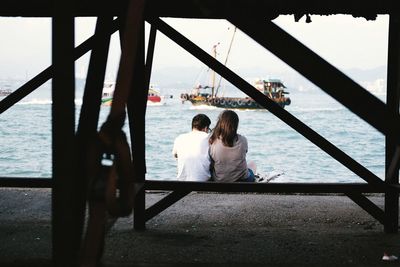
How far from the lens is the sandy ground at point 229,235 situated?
521 centimetres

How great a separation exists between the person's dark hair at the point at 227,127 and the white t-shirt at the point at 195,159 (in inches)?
15.3

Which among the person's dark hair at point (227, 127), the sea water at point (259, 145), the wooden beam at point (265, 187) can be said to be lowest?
the sea water at point (259, 145)

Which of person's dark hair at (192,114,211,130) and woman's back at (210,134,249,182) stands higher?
person's dark hair at (192,114,211,130)

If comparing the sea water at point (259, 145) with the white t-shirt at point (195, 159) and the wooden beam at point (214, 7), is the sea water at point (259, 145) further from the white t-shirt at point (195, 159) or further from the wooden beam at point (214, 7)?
the wooden beam at point (214, 7)

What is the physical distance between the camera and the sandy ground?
521cm

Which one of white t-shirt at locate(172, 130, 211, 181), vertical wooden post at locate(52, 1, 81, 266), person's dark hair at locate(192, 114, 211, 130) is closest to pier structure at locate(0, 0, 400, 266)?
vertical wooden post at locate(52, 1, 81, 266)

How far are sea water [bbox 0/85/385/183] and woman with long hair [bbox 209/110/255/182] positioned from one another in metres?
7.57

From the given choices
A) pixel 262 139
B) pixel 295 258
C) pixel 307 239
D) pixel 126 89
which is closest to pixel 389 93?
pixel 307 239

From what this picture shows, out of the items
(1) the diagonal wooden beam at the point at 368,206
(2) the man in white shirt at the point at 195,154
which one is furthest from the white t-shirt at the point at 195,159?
(1) the diagonal wooden beam at the point at 368,206

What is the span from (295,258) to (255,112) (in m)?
70.9

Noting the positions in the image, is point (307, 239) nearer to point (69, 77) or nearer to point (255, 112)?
point (69, 77)

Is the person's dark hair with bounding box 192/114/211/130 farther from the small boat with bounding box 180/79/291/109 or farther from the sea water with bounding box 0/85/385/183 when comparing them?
the small boat with bounding box 180/79/291/109

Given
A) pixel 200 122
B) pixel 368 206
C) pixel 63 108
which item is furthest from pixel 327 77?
pixel 200 122

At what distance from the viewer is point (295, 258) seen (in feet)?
17.2
